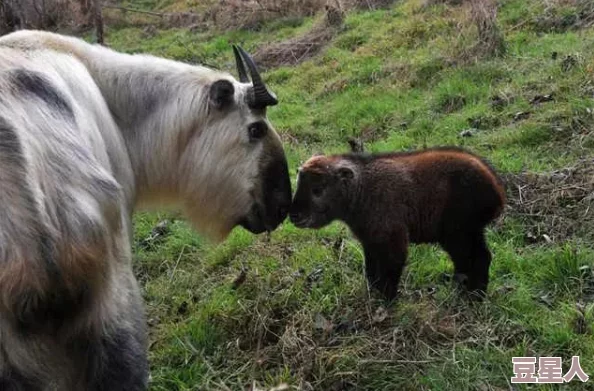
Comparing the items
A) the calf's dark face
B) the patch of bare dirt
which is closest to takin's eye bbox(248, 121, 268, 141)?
the calf's dark face

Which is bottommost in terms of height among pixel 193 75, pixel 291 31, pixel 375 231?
pixel 291 31

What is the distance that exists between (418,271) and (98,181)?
2.18m

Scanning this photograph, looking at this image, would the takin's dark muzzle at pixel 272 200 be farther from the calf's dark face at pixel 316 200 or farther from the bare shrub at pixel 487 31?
the bare shrub at pixel 487 31

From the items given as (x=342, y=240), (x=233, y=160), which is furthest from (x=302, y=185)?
(x=342, y=240)

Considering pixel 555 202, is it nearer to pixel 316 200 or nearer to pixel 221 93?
pixel 316 200

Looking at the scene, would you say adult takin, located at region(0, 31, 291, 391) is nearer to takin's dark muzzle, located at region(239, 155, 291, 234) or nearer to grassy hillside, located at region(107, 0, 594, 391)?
takin's dark muzzle, located at region(239, 155, 291, 234)

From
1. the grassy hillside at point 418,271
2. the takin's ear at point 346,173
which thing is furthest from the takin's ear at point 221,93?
the grassy hillside at point 418,271

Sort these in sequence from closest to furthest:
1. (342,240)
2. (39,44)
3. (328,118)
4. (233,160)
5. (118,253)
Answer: (118,253) < (39,44) < (233,160) < (342,240) < (328,118)

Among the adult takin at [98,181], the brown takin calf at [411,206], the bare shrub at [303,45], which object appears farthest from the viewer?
the bare shrub at [303,45]

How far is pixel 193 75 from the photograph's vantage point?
4.06 m

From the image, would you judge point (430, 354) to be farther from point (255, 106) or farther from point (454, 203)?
point (255, 106)

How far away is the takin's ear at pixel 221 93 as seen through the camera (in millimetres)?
3926

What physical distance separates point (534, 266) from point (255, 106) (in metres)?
1.76

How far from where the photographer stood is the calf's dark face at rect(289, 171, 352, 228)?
4.27 m
